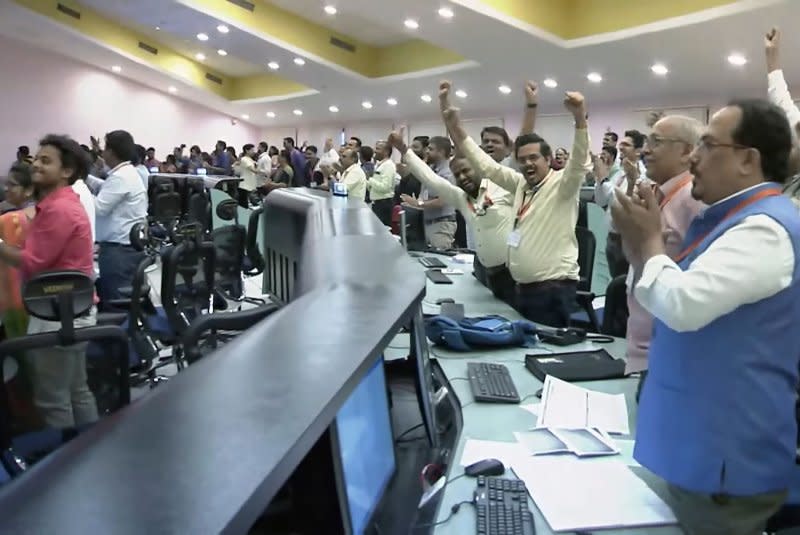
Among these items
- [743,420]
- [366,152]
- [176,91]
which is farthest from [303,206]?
[176,91]

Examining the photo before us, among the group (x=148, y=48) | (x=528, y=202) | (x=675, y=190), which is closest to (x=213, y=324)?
(x=675, y=190)

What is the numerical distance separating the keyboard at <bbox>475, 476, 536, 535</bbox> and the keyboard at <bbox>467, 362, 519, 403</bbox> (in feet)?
1.64

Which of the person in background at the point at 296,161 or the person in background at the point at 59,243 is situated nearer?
the person in background at the point at 59,243

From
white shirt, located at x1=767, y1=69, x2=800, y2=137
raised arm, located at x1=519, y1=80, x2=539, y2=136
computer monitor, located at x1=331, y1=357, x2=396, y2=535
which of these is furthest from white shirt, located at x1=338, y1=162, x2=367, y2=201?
computer monitor, located at x1=331, y1=357, x2=396, y2=535

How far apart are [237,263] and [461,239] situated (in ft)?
7.05

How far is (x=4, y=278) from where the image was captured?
308cm

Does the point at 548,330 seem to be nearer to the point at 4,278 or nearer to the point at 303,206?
the point at 303,206

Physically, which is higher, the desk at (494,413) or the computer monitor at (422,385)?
the computer monitor at (422,385)

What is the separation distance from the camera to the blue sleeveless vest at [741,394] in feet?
4.31

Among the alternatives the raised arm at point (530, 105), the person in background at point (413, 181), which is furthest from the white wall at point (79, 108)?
the raised arm at point (530, 105)

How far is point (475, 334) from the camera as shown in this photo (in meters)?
2.54

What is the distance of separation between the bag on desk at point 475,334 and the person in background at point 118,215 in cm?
260

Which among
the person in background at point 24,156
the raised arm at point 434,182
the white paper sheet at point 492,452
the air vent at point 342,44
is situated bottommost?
the white paper sheet at point 492,452

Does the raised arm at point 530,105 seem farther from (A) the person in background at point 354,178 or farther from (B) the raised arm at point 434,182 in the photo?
(A) the person in background at point 354,178
